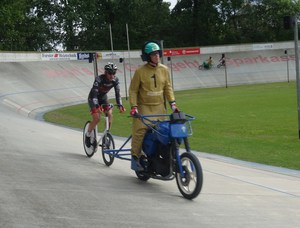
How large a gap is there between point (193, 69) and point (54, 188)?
5140 centimetres

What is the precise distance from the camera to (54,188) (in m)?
6.40

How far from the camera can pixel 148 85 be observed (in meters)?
7.23

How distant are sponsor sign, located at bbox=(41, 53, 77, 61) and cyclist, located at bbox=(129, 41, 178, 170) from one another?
39.8 metres

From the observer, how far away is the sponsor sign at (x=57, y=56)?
150ft

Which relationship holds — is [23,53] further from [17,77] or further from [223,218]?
[223,218]

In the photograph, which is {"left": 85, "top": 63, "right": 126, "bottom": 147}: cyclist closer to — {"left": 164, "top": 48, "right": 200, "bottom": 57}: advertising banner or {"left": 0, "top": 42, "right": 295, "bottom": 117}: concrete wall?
{"left": 0, "top": 42, "right": 295, "bottom": 117}: concrete wall

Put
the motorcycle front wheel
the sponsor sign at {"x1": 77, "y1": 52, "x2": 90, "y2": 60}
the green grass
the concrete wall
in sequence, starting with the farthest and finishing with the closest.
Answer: the sponsor sign at {"x1": 77, "y1": 52, "x2": 90, "y2": 60} < the concrete wall < the green grass < the motorcycle front wheel

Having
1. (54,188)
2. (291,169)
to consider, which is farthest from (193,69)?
(54,188)

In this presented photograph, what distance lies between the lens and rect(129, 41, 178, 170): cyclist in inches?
281

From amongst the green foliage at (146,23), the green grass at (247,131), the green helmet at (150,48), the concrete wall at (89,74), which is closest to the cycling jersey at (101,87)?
the green helmet at (150,48)

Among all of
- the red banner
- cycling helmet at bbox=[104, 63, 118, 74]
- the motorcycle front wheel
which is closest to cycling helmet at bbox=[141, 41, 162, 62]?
the motorcycle front wheel

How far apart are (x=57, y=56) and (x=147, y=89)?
135 ft

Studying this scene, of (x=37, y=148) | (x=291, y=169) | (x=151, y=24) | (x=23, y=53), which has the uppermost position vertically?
(x=151, y=24)

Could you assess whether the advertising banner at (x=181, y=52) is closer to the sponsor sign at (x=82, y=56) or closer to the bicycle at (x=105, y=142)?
the sponsor sign at (x=82, y=56)
